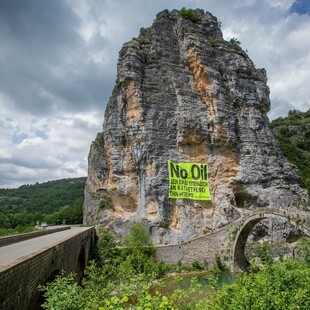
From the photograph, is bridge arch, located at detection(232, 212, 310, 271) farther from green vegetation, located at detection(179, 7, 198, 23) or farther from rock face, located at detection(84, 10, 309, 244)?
green vegetation, located at detection(179, 7, 198, 23)

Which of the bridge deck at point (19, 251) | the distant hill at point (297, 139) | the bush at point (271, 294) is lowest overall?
the bush at point (271, 294)

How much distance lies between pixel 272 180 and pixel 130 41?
24.2 m

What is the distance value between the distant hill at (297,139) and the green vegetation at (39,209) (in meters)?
38.4

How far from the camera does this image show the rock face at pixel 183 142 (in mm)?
34000

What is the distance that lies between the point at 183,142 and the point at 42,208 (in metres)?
64.5

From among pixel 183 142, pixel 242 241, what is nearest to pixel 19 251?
pixel 242 241

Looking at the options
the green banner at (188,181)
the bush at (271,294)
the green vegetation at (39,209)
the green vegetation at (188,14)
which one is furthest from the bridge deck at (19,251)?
the green vegetation at (188,14)

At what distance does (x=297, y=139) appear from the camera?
67812 mm

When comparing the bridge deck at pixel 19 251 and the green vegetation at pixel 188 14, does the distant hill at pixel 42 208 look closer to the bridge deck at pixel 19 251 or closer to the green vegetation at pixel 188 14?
the bridge deck at pixel 19 251

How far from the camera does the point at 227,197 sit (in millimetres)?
34000

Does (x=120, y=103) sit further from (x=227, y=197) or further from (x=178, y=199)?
(x=227, y=197)

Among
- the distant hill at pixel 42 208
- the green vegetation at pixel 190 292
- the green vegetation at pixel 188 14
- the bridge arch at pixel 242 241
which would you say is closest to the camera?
the green vegetation at pixel 190 292

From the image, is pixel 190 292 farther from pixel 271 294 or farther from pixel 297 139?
pixel 297 139

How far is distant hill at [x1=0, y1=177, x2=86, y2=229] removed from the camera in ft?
188
